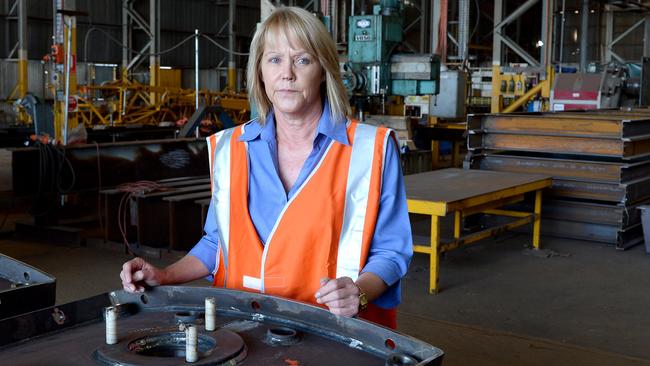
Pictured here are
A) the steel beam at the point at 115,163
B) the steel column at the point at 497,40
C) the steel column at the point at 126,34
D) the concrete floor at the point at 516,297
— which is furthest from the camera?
the steel column at the point at 126,34

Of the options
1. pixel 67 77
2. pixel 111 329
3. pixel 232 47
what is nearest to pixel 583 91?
pixel 67 77

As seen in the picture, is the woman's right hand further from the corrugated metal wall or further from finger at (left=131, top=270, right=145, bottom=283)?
the corrugated metal wall

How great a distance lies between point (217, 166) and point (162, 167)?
594cm

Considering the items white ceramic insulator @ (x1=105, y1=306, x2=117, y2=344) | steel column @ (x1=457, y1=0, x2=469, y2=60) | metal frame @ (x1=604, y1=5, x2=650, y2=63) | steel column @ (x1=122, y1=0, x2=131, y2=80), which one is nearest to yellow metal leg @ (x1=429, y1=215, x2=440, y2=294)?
white ceramic insulator @ (x1=105, y1=306, x2=117, y2=344)

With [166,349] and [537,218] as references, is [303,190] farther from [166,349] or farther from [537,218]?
[537,218]

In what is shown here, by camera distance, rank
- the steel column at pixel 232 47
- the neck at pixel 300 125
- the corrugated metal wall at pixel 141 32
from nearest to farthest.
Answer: the neck at pixel 300 125, the corrugated metal wall at pixel 141 32, the steel column at pixel 232 47

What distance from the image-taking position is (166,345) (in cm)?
167

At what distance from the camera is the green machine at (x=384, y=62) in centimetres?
859

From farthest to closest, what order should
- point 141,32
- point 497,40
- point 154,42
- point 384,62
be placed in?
point 141,32 < point 154,42 < point 497,40 < point 384,62

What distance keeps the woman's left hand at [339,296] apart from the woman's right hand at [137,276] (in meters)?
0.48

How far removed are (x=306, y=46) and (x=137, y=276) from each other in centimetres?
71

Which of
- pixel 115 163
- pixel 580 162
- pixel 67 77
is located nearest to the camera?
pixel 580 162

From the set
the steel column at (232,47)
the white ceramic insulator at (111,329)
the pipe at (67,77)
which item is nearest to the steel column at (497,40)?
the pipe at (67,77)

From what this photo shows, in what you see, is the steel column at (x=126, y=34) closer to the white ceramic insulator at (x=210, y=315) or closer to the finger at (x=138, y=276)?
the finger at (x=138, y=276)
